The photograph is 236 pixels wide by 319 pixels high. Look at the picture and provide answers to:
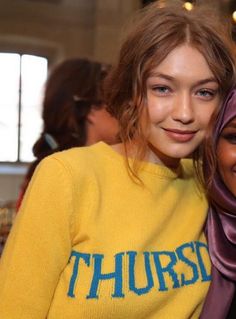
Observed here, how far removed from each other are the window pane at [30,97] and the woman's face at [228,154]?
4.82m

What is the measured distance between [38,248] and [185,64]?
549 millimetres

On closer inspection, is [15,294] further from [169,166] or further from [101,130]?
[101,130]

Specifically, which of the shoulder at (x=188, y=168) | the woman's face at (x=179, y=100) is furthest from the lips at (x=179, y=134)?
the shoulder at (x=188, y=168)

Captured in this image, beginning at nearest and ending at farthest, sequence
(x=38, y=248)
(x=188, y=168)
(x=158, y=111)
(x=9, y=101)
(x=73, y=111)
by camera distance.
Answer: (x=38, y=248), (x=158, y=111), (x=188, y=168), (x=73, y=111), (x=9, y=101)

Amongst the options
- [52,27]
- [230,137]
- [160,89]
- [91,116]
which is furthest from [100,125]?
[52,27]

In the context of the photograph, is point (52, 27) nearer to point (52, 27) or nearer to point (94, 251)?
point (52, 27)

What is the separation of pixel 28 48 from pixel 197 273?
198 inches

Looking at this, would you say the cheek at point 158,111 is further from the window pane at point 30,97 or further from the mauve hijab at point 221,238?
the window pane at point 30,97

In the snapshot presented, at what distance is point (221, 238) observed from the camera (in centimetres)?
155

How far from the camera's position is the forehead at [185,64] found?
1.34 meters

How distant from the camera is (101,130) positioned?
2227 mm

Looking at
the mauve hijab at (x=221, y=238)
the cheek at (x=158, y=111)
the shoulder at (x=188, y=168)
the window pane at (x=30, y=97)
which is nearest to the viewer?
the cheek at (x=158, y=111)

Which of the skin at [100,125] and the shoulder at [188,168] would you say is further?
the skin at [100,125]

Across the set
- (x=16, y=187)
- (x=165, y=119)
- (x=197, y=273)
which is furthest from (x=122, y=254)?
(x=16, y=187)
